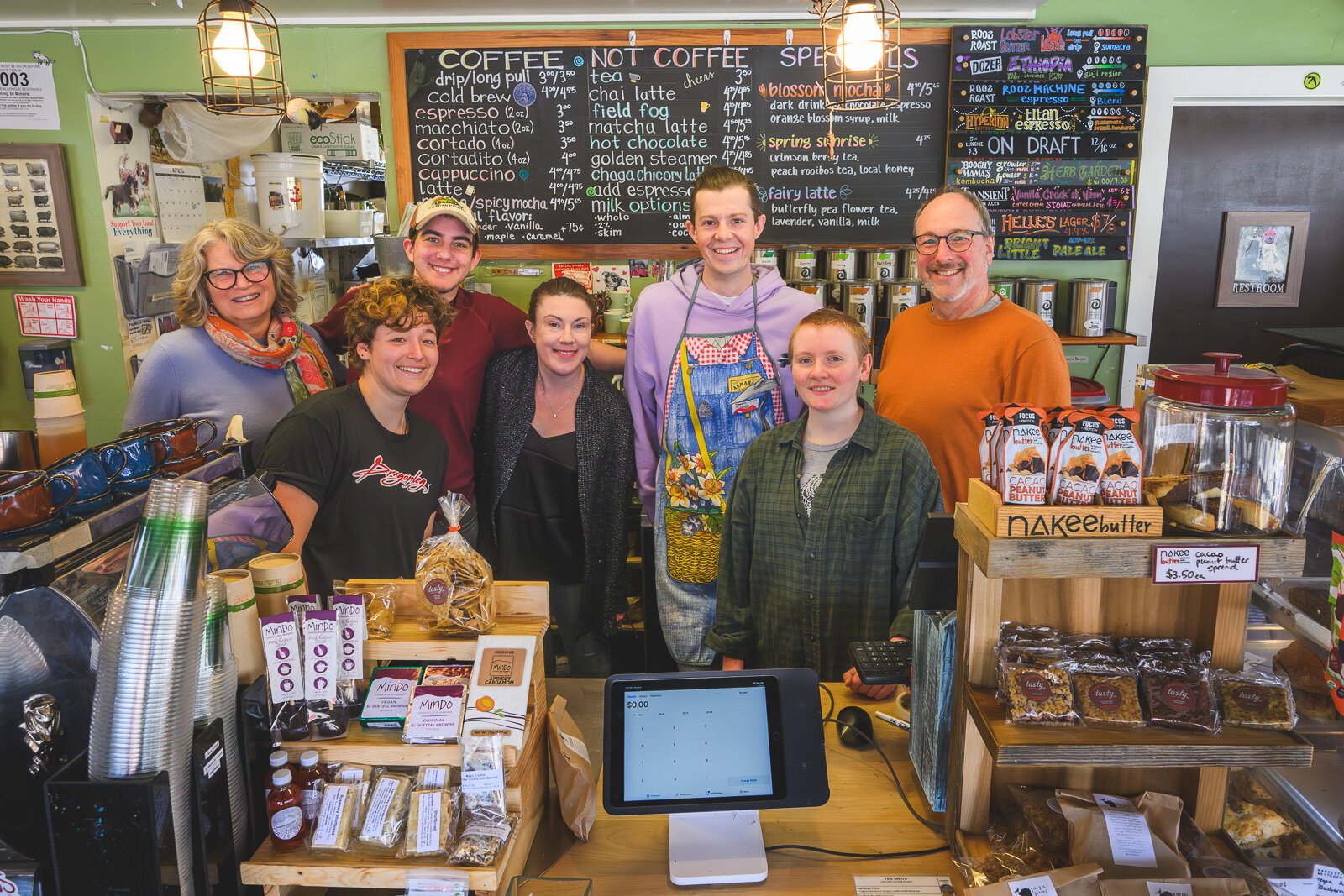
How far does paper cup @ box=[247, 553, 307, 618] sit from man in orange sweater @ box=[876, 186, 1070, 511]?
1.81 metres

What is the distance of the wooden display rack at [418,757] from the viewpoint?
1.29 m

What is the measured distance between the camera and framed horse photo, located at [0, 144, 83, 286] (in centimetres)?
415

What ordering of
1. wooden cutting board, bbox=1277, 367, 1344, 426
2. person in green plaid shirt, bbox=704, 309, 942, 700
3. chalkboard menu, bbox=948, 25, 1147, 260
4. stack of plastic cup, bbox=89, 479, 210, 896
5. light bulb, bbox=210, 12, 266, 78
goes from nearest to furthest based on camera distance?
stack of plastic cup, bbox=89, 479, 210, 896
wooden cutting board, bbox=1277, 367, 1344, 426
person in green plaid shirt, bbox=704, 309, 942, 700
light bulb, bbox=210, 12, 266, 78
chalkboard menu, bbox=948, 25, 1147, 260

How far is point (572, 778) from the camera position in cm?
153

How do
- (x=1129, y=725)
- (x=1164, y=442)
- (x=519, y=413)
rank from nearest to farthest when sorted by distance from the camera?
1. (x=1129, y=725)
2. (x=1164, y=442)
3. (x=519, y=413)

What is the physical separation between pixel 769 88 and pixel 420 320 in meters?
2.42

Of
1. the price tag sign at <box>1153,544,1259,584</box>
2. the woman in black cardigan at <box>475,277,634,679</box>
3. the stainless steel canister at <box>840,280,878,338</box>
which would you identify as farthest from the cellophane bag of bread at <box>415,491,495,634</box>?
the stainless steel canister at <box>840,280,878,338</box>

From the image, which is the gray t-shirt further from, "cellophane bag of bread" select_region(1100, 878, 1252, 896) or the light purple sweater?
the light purple sweater

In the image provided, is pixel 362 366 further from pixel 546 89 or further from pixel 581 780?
pixel 546 89

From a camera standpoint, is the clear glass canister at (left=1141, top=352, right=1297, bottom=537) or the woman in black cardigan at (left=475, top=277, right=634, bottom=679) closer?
the clear glass canister at (left=1141, top=352, right=1297, bottom=537)

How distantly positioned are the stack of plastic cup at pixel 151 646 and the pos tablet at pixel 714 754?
638mm

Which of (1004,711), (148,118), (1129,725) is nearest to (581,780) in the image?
(1004,711)

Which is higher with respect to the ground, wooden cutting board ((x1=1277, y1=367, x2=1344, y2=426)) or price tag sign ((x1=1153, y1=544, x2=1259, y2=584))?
wooden cutting board ((x1=1277, y1=367, x2=1344, y2=426))

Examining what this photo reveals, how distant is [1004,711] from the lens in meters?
1.37
